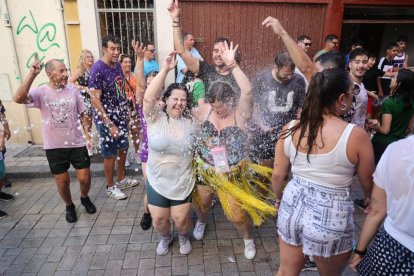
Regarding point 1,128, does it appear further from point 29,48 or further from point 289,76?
point 289,76

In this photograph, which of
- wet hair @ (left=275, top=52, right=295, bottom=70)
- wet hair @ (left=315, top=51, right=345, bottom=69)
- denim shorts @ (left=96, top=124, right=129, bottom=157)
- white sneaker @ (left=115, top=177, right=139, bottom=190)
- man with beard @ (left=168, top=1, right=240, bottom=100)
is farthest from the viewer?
white sneaker @ (left=115, top=177, right=139, bottom=190)

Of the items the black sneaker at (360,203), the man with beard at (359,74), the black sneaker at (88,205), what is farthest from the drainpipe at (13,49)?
the black sneaker at (360,203)

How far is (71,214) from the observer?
12.6 ft

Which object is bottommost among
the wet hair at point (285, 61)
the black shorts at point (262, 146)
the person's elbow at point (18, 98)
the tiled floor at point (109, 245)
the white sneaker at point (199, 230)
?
the tiled floor at point (109, 245)

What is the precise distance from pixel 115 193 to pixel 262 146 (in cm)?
224

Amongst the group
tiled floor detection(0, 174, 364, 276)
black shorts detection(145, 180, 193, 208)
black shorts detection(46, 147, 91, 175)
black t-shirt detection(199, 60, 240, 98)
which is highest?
black t-shirt detection(199, 60, 240, 98)

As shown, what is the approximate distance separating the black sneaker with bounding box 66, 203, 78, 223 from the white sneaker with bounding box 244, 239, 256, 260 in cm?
215

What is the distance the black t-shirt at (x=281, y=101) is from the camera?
3441 millimetres

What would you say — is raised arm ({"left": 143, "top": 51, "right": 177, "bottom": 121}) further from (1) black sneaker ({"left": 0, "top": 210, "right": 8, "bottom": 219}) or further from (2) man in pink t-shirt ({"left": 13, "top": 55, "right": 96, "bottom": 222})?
(1) black sneaker ({"left": 0, "top": 210, "right": 8, "bottom": 219})

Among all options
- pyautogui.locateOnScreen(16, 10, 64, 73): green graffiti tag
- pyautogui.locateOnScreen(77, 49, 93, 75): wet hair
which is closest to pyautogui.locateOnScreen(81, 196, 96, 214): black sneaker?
pyautogui.locateOnScreen(77, 49, 93, 75): wet hair

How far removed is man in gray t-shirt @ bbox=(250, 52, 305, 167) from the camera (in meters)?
3.41

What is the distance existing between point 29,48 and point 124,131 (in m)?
3.27

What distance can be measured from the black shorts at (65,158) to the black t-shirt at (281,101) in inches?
86.6

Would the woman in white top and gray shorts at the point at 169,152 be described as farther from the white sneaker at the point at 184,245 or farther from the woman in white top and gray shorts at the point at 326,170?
the woman in white top and gray shorts at the point at 326,170
